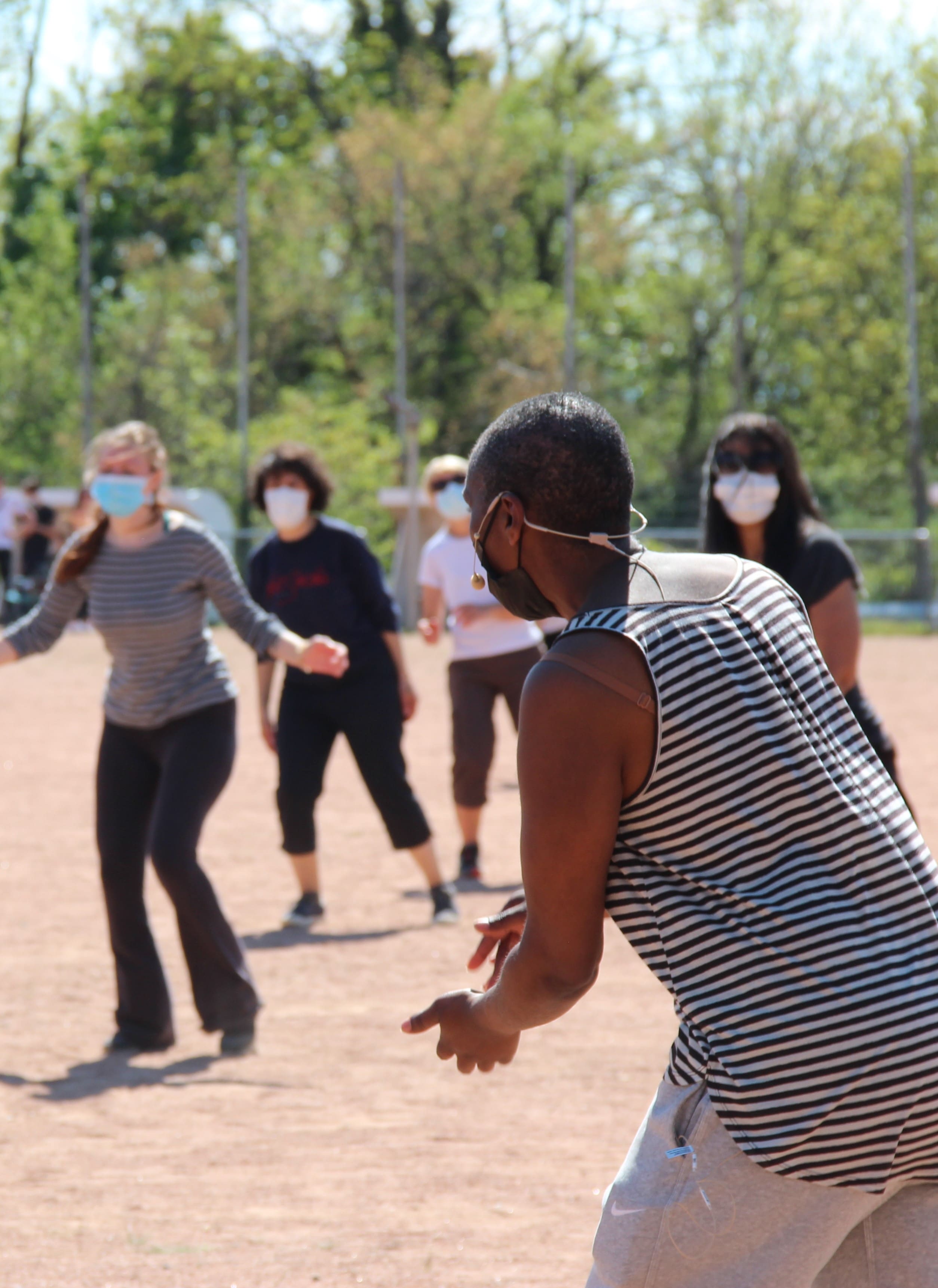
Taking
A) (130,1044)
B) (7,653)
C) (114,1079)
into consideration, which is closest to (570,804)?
(114,1079)

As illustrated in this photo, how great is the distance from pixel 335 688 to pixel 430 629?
1.08 meters

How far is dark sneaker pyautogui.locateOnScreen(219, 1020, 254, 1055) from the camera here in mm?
5738

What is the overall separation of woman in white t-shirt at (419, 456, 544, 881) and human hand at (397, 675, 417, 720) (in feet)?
2.63

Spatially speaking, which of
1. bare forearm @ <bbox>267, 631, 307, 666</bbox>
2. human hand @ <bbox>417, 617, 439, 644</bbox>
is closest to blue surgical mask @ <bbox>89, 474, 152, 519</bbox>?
bare forearm @ <bbox>267, 631, 307, 666</bbox>

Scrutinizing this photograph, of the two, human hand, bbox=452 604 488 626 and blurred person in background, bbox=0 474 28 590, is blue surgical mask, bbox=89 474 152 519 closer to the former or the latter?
human hand, bbox=452 604 488 626

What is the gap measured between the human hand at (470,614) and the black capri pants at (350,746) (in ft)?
2.78

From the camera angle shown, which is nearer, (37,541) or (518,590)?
(518,590)

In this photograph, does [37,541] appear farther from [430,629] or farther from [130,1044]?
[130,1044]


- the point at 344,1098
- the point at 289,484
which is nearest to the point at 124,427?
the point at 289,484

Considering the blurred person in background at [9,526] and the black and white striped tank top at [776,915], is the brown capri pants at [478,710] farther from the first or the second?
the blurred person in background at [9,526]

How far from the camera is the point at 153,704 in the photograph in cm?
570

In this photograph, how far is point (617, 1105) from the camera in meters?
5.14

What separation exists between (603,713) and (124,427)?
4.22 metres

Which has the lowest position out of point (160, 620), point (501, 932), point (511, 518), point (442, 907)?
point (442, 907)
